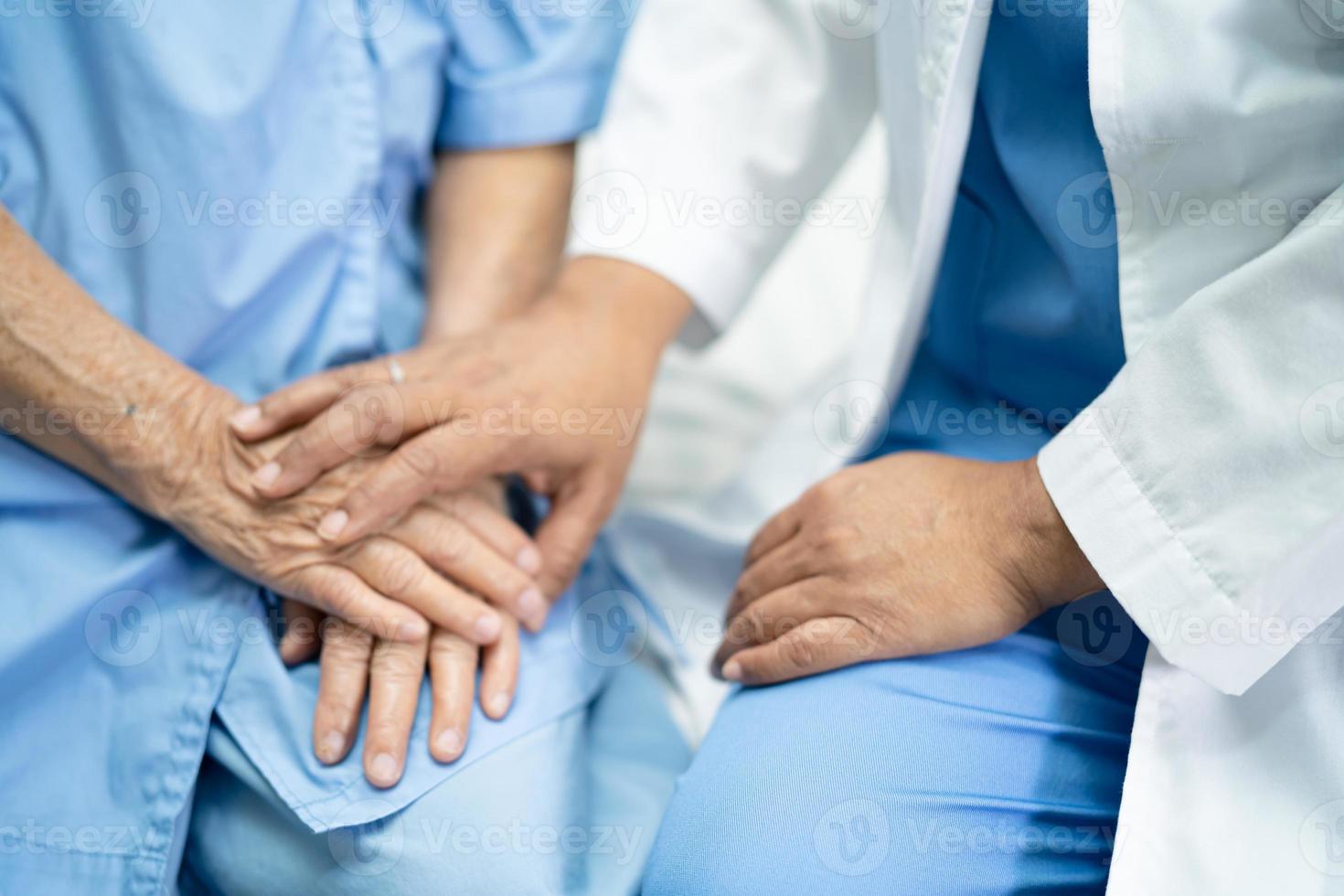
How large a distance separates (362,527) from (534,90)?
0.38 meters

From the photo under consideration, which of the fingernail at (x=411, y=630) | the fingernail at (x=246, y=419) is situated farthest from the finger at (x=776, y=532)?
the fingernail at (x=246, y=419)

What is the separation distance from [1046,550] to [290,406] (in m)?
0.47

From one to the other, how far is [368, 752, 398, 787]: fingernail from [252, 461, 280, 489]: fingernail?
0.18m

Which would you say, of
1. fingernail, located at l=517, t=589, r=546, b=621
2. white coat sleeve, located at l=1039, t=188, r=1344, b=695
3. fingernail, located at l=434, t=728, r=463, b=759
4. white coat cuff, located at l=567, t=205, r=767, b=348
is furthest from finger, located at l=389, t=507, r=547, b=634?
white coat sleeve, located at l=1039, t=188, r=1344, b=695

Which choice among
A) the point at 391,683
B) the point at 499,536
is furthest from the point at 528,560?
the point at 391,683

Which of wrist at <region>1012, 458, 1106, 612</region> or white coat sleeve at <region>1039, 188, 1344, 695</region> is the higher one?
white coat sleeve at <region>1039, 188, 1344, 695</region>

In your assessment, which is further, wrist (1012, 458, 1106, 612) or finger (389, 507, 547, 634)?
finger (389, 507, 547, 634)

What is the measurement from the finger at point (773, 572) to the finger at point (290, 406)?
0.29 meters

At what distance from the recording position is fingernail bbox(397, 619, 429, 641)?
73cm

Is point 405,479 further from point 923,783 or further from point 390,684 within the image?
point 923,783

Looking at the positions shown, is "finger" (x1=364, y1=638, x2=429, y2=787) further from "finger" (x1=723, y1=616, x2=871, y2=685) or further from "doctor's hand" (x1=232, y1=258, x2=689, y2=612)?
"finger" (x1=723, y1=616, x2=871, y2=685)

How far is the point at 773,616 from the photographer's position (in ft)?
2.38

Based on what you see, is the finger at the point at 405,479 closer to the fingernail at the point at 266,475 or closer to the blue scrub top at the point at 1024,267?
the fingernail at the point at 266,475

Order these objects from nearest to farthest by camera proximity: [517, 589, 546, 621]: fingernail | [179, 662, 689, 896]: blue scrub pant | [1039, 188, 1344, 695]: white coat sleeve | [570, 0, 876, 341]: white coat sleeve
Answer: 1. [1039, 188, 1344, 695]: white coat sleeve
2. [179, 662, 689, 896]: blue scrub pant
3. [517, 589, 546, 621]: fingernail
4. [570, 0, 876, 341]: white coat sleeve
